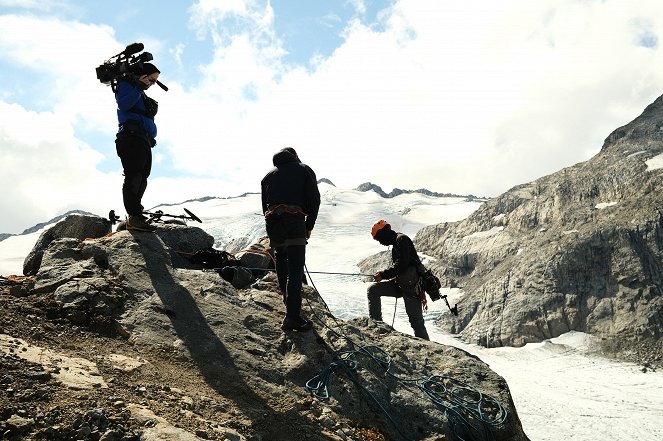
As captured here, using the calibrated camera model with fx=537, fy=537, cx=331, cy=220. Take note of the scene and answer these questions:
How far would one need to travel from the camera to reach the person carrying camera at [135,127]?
7.58 metres

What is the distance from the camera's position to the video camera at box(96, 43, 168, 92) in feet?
24.8

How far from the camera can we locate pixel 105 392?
4496mm

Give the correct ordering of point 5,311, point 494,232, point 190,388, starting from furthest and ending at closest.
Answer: point 494,232
point 5,311
point 190,388

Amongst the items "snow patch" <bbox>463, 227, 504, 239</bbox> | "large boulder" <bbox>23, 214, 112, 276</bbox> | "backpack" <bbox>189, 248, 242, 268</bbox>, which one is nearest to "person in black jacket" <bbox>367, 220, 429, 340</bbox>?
"backpack" <bbox>189, 248, 242, 268</bbox>

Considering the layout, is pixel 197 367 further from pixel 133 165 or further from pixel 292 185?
pixel 133 165

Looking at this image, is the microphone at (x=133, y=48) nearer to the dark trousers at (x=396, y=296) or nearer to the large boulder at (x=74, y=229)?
the large boulder at (x=74, y=229)

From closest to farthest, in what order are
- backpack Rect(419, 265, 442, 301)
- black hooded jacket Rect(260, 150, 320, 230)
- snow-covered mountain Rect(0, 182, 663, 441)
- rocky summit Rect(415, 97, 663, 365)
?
black hooded jacket Rect(260, 150, 320, 230), backpack Rect(419, 265, 442, 301), snow-covered mountain Rect(0, 182, 663, 441), rocky summit Rect(415, 97, 663, 365)

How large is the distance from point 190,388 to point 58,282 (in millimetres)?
2608

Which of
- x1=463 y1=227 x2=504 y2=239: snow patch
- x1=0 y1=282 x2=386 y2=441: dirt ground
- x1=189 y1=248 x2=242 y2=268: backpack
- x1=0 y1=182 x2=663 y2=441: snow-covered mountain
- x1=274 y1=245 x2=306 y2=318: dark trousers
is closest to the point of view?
x1=0 y1=282 x2=386 y2=441: dirt ground

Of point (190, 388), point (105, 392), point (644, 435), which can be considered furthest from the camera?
point (644, 435)

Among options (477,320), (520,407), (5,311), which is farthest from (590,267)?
(5,311)

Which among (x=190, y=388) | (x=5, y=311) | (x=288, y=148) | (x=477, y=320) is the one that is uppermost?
(x=288, y=148)

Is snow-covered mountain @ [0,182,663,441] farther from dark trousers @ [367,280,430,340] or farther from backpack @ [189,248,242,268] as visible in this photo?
backpack @ [189,248,242,268]

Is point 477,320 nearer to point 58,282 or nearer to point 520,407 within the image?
point 520,407
